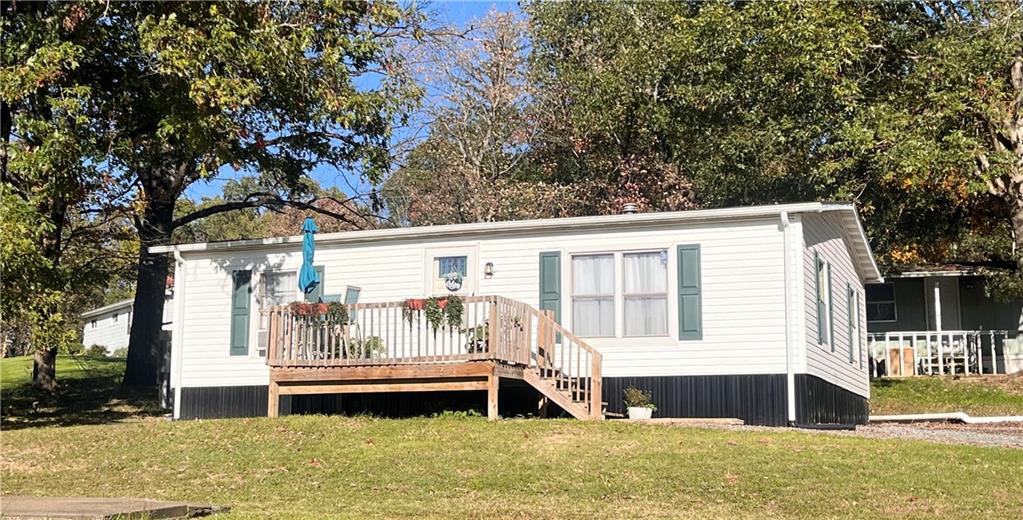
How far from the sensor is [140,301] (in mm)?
25688

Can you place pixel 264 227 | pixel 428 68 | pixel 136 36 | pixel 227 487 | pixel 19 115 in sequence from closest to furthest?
pixel 227 487, pixel 19 115, pixel 136 36, pixel 428 68, pixel 264 227

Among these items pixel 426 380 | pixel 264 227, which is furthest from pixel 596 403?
pixel 264 227

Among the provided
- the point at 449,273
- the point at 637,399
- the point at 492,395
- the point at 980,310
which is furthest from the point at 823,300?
the point at 980,310

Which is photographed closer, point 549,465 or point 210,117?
point 549,465

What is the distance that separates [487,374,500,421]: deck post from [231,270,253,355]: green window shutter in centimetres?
495

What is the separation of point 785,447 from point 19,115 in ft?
38.9

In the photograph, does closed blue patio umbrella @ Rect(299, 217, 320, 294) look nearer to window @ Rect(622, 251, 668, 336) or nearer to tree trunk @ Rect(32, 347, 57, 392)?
window @ Rect(622, 251, 668, 336)

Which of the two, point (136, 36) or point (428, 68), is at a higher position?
point (428, 68)

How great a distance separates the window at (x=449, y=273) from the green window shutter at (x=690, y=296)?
3.26 m

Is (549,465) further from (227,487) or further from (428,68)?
(428,68)

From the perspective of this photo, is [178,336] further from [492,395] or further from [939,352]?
[939,352]

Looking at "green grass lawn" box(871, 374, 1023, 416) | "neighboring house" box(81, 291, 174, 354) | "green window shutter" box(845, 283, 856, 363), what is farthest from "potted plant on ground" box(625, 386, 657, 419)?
"neighboring house" box(81, 291, 174, 354)

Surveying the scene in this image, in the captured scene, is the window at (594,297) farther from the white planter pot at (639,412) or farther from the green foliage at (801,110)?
the green foliage at (801,110)

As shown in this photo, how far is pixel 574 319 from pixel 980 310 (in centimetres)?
1767
